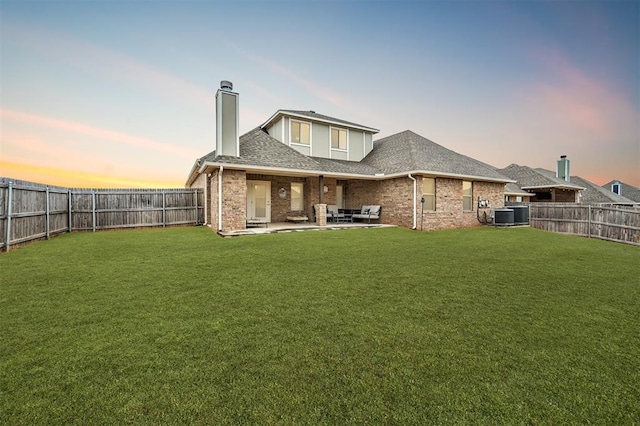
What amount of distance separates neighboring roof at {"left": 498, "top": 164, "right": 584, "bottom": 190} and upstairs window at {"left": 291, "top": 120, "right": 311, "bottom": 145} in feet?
71.0

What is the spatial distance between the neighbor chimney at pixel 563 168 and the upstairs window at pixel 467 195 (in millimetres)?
20637

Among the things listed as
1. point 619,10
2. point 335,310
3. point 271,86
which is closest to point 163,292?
point 335,310

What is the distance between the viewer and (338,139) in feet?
58.3

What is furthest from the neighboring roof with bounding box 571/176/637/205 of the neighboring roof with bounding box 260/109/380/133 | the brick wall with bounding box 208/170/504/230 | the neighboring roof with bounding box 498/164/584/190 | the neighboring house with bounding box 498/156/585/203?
the neighboring roof with bounding box 260/109/380/133

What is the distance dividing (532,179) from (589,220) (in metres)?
15.1

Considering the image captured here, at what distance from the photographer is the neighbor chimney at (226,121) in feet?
38.4

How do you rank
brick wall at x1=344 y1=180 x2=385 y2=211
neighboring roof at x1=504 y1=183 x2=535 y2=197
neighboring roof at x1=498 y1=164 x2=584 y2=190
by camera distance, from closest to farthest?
brick wall at x1=344 y1=180 x2=385 y2=211 → neighboring roof at x1=504 y1=183 x2=535 y2=197 → neighboring roof at x1=498 y1=164 x2=584 y2=190

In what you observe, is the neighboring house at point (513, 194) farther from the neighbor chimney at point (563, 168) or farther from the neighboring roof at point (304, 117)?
the neighboring roof at point (304, 117)

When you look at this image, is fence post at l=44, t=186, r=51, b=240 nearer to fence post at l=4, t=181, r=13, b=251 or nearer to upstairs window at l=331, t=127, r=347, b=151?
fence post at l=4, t=181, r=13, b=251

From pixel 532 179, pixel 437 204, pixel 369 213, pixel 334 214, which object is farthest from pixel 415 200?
pixel 532 179

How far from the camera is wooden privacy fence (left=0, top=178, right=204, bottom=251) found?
7.71 metres

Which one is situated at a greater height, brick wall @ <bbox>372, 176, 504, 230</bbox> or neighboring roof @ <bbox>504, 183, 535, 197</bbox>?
neighboring roof @ <bbox>504, 183, 535, 197</bbox>

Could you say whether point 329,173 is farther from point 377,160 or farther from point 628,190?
point 628,190

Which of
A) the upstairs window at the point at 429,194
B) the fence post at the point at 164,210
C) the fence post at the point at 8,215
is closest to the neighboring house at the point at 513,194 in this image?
the upstairs window at the point at 429,194
